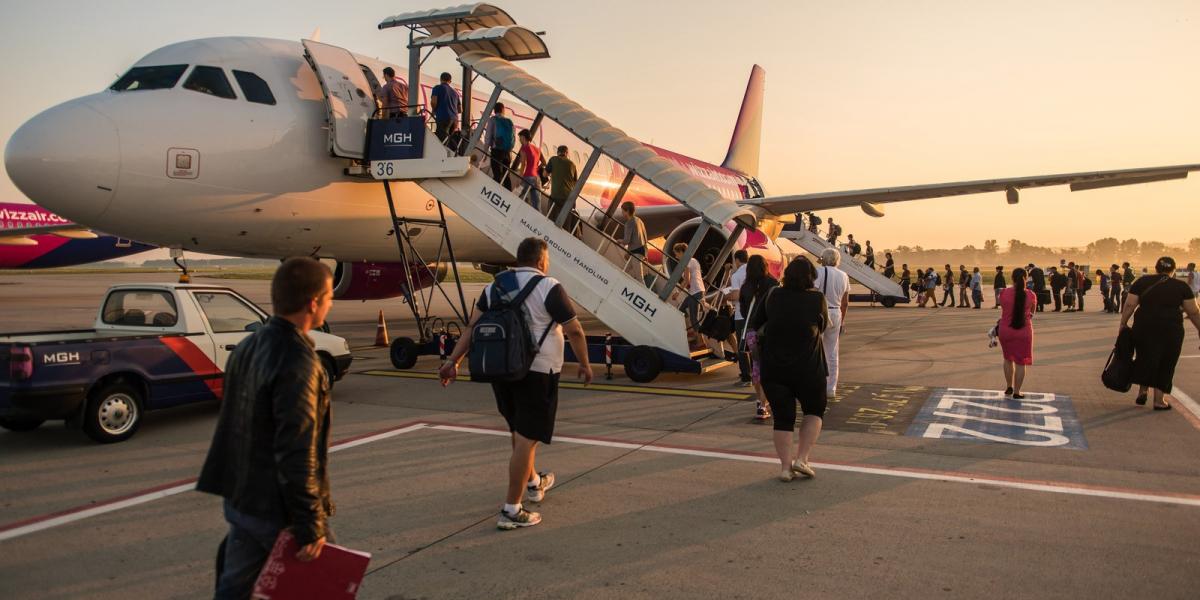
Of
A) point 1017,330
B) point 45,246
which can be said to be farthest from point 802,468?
point 45,246

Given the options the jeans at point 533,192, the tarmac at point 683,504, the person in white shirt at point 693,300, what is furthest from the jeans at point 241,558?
the jeans at point 533,192

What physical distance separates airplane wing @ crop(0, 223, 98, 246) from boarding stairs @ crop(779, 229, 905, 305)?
22.5 meters

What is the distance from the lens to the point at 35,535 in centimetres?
431

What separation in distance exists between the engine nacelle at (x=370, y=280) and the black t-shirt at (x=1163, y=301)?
31.9 feet

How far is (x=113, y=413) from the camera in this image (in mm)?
6527

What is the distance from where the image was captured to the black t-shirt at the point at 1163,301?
805cm

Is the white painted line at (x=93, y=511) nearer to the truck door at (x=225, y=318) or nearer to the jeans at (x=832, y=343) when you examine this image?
the truck door at (x=225, y=318)

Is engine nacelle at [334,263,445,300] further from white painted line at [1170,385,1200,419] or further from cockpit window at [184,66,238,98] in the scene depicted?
white painted line at [1170,385,1200,419]

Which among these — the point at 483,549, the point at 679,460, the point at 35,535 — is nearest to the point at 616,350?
the point at 679,460

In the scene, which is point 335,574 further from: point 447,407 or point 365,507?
point 447,407

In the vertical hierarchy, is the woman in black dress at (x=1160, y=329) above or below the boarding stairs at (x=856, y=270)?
below

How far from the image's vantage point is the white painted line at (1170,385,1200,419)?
26.7 ft

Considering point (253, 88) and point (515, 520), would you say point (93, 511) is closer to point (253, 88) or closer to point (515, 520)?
point (515, 520)

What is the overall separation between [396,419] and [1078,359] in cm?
1088
